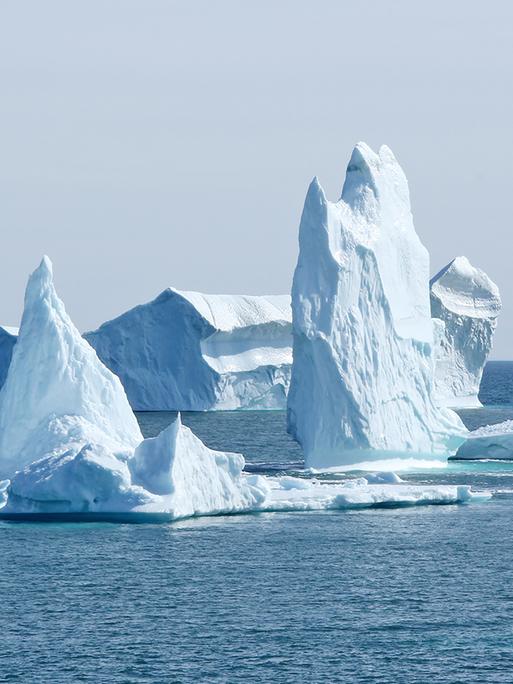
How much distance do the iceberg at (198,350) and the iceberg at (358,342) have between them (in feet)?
85.9

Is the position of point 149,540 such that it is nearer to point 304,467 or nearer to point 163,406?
point 304,467

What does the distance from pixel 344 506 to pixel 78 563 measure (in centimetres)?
861

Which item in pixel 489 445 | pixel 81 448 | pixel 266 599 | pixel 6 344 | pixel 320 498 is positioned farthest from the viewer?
pixel 6 344

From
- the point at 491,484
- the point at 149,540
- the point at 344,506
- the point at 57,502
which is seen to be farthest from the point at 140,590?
the point at 491,484

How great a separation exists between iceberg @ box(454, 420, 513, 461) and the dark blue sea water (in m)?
11.9

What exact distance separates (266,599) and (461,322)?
49042 millimetres

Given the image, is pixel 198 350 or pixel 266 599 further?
pixel 198 350

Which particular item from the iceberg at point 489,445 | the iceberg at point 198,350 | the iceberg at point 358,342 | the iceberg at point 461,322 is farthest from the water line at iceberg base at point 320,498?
the iceberg at point 461,322

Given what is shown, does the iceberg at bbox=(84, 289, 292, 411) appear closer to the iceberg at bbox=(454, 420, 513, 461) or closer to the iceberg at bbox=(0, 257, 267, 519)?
the iceberg at bbox=(454, 420, 513, 461)

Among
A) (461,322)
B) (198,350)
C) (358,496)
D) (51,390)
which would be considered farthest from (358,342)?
(461,322)

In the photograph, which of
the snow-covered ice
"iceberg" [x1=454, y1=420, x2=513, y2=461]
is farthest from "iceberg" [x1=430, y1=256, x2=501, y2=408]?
the snow-covered ice

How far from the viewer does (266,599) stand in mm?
22969

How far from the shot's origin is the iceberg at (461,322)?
231ft

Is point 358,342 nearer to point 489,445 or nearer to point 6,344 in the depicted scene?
point 489,445
